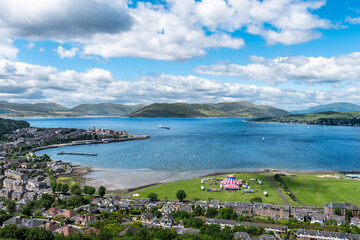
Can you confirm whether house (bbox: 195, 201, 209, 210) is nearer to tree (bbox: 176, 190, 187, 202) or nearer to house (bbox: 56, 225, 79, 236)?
tree (bbox: 176, 190, 187, 202)

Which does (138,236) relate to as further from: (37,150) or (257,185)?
(37,150)

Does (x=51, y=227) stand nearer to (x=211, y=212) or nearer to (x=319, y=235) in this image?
(x=211, y=212)

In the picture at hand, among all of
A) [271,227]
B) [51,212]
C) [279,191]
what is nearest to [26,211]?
[51,212]

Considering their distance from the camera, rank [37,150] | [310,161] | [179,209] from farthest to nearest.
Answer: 1. [37,150]
2. [310,161]
3. [179,209]

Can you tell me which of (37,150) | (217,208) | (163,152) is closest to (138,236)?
(217,208)

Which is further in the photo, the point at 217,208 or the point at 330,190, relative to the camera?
the point at 330,190

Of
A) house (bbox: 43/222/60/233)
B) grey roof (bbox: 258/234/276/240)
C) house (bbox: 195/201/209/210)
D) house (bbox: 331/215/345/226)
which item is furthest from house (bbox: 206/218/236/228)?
house (bbox: 43/222/60/233)

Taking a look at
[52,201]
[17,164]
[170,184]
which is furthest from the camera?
[17,164]
